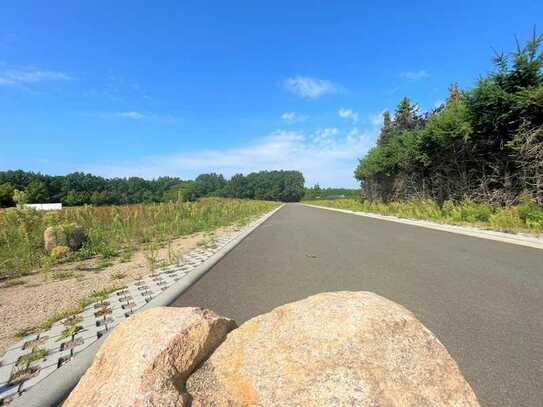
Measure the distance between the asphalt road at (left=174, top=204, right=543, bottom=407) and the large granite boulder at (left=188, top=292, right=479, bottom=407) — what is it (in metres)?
1.13

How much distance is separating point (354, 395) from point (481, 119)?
14.6m

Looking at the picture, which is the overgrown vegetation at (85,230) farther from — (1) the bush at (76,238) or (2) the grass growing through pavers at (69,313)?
(2) the grass growing through pavers at (69,313)

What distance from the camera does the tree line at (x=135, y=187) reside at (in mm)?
58266

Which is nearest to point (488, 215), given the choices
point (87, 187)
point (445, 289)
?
point (445, 289)

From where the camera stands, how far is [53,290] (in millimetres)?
4453

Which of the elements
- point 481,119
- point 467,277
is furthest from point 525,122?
point 467,277

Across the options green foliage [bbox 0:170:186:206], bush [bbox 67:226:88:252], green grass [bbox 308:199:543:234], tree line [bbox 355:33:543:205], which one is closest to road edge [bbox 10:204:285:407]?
bush [bbox 67:226:88:252]

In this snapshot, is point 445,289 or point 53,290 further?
point 53,290

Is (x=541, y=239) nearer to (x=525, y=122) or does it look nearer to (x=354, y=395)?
(x=525, y=122)

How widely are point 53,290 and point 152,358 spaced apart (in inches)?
177

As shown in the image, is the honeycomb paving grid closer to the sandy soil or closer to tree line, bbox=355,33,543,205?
the sandy soil

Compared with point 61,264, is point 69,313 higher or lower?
higher

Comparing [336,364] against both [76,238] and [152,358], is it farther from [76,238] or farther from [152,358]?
[76,238]

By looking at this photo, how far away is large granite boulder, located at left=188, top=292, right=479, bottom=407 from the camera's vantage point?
111 centimetres
